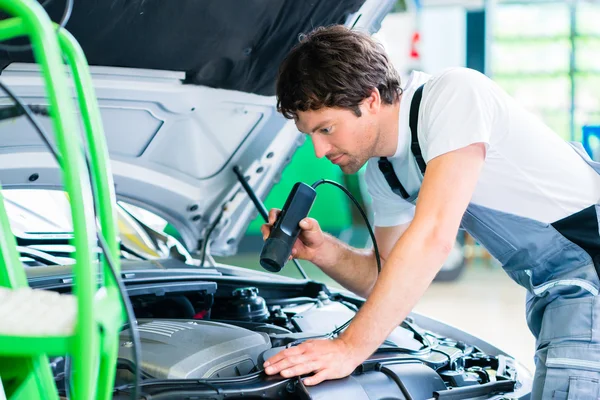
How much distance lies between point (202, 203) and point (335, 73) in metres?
0.97

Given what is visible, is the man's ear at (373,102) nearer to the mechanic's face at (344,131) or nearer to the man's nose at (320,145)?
the mechanic's face at (344,131)

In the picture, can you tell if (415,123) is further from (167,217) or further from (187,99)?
(167,217)

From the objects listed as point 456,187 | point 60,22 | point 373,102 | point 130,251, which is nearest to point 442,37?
point 130,251

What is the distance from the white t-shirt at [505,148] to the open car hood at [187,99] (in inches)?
20.8

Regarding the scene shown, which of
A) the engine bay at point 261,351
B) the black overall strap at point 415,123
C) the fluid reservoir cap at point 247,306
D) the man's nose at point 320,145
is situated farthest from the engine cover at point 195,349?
the black overall strap at point 415,123

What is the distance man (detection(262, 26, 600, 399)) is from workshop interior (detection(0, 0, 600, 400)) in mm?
172

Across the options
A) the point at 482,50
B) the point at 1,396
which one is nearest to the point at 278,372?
the point at 1,396

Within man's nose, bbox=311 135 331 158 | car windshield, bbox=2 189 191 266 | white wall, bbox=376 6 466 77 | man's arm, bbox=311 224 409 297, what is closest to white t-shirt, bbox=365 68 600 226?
man's nose, bbox=311 135 331 158

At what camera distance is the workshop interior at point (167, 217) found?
90 centimetres

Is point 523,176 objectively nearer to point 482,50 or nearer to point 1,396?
point 1,396

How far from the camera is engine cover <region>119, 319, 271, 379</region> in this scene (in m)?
1.50

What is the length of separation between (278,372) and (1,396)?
0.67 meters

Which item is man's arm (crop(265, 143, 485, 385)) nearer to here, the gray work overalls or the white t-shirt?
the white t-shirt

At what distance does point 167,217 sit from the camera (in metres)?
2.50
